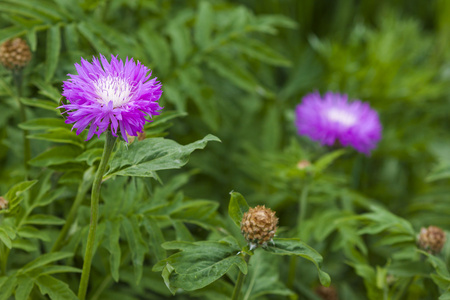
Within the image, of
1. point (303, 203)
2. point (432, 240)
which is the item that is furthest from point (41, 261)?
point (432, 240)

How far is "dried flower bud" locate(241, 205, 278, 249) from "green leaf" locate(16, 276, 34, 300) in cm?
35

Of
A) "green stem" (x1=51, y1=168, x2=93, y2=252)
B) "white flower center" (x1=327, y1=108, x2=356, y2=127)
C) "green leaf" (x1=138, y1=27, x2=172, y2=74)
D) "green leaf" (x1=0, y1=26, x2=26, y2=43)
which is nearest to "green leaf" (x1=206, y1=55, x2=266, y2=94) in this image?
"green leaf" (x1=138, y1=27, x2=172, y2=74)

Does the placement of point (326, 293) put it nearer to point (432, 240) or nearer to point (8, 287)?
point (432, 240)

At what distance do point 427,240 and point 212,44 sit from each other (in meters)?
0.75

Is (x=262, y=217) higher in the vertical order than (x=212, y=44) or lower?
lower

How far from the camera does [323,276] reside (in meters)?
0.73

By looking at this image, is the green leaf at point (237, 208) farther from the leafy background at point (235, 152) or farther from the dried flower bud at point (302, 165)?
the dried flower bud at point (302, 165)

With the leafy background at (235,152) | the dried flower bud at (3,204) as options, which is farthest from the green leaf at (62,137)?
the dried flower bud at (3,204)

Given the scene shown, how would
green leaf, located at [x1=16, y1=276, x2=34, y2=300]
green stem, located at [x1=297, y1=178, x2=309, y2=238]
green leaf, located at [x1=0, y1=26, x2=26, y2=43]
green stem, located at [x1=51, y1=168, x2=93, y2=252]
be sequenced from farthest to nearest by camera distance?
green stem, located at [x1=297, y1=178, x2=309, y2=238]
green leaf, located at [x1=0, y1=26, x2=26, y2=43]
green stem, located at [x1=51, y1=168, x2=93, y2=252]
green leaf, located at [x1=16, y1=276, x2=34, y2=300]

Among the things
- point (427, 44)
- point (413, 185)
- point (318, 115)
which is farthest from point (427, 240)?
point (427, 44)

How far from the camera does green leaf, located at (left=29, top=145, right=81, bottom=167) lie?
2.86 feet

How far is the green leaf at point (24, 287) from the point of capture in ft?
2.54

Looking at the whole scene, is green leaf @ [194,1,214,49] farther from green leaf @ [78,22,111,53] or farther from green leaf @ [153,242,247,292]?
green leaf @ [153,242,247,292]

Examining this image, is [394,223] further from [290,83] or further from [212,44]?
[290,83]
